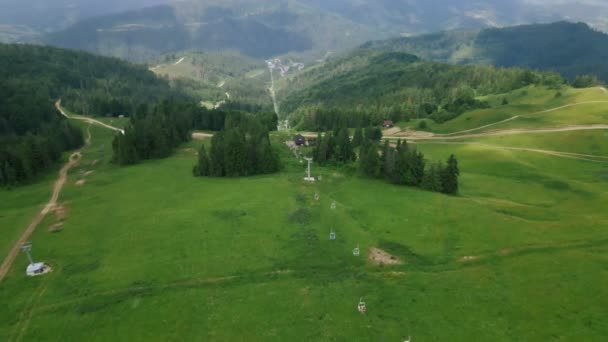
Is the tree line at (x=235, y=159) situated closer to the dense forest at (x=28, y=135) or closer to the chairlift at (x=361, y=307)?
the dense forest at (x=28, y=135)

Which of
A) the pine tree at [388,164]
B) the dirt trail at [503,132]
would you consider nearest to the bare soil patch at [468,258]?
the pine tree at [388,164]

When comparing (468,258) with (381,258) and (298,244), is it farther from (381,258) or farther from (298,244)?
(298,244)

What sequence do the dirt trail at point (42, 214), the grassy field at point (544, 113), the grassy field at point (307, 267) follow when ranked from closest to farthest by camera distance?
the grassy field at point (307, 267), the dirt trail at point (42, 214), the grassy field at point (544, 113)

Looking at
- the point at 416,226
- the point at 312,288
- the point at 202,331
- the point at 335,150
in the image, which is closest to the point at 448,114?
the point at 335,150

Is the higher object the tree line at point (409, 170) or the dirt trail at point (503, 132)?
the dirt trail at point (503, 132)

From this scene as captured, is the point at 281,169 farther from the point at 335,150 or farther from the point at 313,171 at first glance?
the point at 335,150

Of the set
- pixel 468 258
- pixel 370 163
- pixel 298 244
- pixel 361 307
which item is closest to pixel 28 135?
pixel 370 163

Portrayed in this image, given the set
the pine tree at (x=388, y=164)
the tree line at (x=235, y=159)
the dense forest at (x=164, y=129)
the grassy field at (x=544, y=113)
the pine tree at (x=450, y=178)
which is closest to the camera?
the pine tree at (x=450, y=178)
